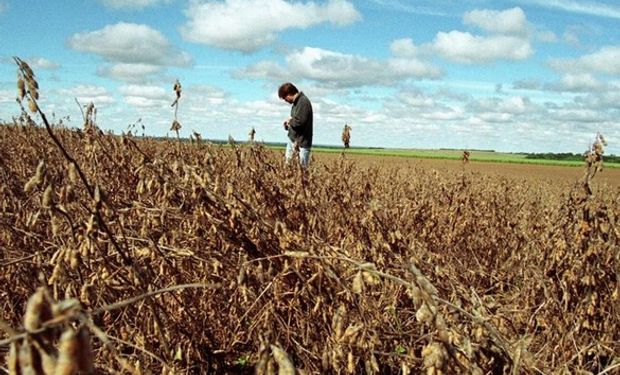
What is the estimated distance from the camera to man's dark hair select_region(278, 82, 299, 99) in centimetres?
774

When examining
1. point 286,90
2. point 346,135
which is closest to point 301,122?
point 286,90

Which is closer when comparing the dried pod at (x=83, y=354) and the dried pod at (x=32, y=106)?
the dried pod at (x=83, y=354)

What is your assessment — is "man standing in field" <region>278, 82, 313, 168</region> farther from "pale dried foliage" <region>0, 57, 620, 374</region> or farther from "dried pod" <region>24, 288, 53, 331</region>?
"dried pod" <region>24, 288, 53, 331</region>

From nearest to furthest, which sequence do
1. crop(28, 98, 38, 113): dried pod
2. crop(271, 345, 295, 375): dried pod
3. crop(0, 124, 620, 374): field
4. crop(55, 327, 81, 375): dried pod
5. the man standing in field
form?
crop(55, 327, 81, 375): dried pod
crop(271, 345, 295, 375): dried pod
crop(28, 98, 38, 113): dried pod
crop(0, 124, 620, 374): field
the man standing in field

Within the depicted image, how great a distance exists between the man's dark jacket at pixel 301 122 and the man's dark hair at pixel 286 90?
6.8 inches

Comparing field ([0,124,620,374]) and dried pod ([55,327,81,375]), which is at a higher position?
dried pod ([55,327,81,375])

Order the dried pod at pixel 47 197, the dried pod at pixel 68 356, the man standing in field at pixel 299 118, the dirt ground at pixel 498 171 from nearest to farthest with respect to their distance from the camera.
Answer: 1. the dried pod at pixel 68 356
2. the dried pod at pixel 47 197
3. the man standing in field at pixel 299 118
4. the dirt ground at pixel 498 171

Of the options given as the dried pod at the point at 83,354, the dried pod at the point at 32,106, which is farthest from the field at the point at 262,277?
the dried pod at the point at 83,354

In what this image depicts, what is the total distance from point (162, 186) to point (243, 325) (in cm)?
83

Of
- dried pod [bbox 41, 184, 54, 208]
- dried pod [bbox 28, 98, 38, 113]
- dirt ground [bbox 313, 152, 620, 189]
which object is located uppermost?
dried pod [bbox 28, 98, 38, 113]

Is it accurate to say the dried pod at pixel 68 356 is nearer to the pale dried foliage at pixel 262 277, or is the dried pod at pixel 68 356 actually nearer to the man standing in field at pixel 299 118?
the pale dried foliage at pixel 262 277

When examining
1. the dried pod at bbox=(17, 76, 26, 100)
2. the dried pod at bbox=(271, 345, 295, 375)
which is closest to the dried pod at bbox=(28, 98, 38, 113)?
the dried pod at bbox=(17, 76, 26, 100)

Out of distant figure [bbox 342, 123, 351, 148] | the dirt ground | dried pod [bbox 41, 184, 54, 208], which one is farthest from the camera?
the dirt ground

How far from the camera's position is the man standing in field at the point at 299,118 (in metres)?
7.39
